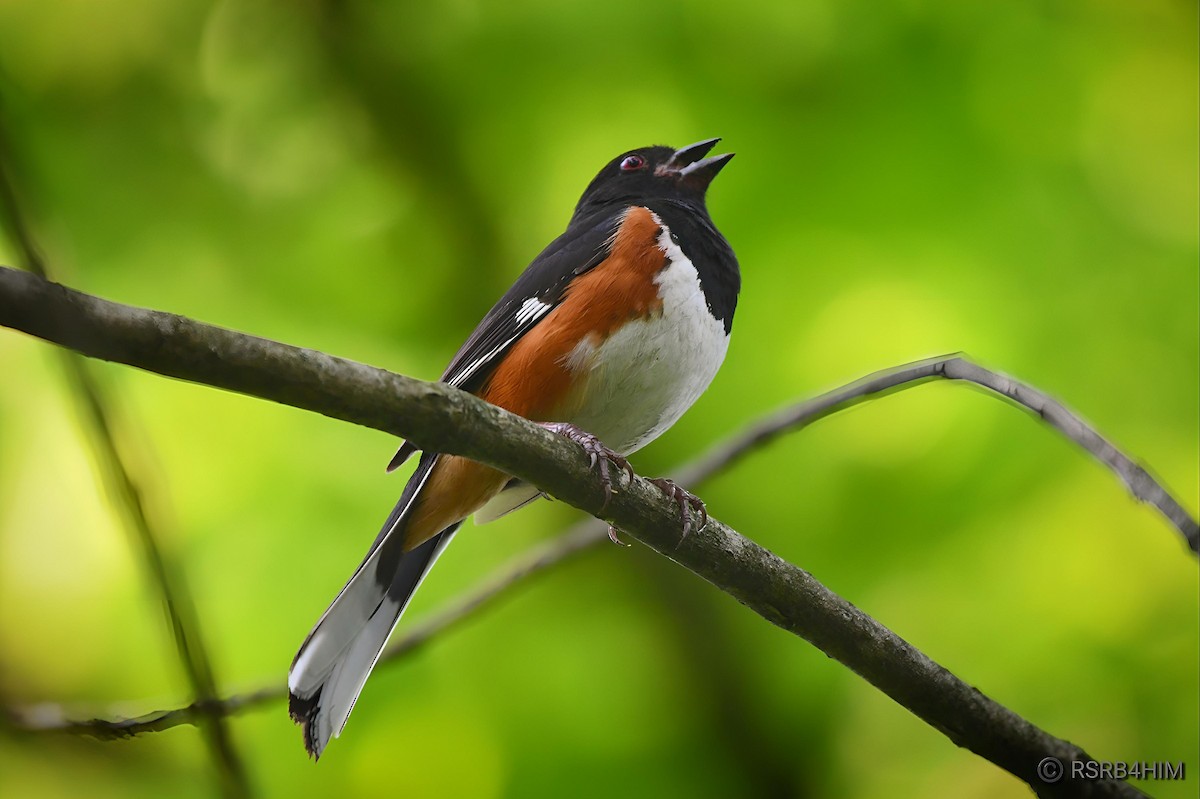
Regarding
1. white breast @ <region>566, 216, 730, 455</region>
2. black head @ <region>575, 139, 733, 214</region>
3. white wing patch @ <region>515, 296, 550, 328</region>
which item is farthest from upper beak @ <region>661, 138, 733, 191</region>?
white wing patch @ <region>515, 296, 550, 328</region>

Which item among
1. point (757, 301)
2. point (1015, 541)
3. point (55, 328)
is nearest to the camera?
point (55, 328)

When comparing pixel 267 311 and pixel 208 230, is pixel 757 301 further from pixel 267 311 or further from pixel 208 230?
pixel 208 230

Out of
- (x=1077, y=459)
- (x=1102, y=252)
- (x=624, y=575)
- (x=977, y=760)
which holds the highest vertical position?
(x=1102, y=252)

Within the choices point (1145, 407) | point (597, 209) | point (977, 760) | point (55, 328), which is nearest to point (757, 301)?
point (597, 209)

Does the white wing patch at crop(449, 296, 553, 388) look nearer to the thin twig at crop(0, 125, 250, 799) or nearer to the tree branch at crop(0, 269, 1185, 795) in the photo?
the tree branch at crop(0, 269, 1185, 795)

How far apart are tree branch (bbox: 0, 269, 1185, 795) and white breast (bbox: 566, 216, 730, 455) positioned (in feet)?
1.75

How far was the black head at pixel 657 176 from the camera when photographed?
3.36 m

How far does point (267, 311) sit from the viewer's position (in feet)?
11.1

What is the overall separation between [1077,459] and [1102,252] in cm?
63

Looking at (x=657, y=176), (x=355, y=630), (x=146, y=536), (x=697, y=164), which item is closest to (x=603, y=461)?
(x=355, y=630)

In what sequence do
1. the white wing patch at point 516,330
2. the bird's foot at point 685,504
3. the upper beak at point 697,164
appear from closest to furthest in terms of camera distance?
the bird's foot at point 685,504 → the white wing patch at point 516,330 → the upper beak at point 697,164

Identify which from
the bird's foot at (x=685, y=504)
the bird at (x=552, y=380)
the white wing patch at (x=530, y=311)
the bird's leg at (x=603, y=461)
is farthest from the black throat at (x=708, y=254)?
the bird's leg at (x=603, y=461)

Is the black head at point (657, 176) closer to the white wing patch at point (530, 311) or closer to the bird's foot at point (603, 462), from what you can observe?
the white wing patch at point (530, 311)

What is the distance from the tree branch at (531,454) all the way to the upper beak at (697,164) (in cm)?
140
